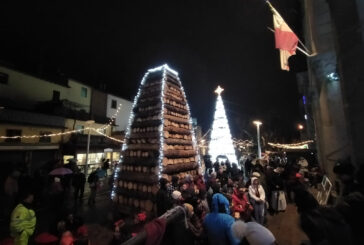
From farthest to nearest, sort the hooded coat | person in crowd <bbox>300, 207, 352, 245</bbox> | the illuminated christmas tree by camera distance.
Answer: the illuminated christmas tree → the hooded coat → person in crowd <bbox>300, 207, 352, 245</bbox>

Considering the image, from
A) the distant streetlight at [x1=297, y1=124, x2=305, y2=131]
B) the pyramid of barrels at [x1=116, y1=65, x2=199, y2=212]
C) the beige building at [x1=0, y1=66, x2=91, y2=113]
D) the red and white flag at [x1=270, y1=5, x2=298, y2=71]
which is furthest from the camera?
the distant streetlight at [x1=297, y1=124, x2=305, y2=131]

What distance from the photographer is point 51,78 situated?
24.1 m

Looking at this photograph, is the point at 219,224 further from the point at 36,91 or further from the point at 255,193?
the point at 36,91

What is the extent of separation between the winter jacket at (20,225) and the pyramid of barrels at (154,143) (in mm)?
4491

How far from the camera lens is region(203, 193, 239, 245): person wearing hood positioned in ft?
12.6

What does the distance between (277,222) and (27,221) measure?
28.3ft

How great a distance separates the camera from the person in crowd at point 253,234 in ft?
9.23

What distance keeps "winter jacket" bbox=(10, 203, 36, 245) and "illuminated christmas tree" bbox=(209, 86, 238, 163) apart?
700 inches

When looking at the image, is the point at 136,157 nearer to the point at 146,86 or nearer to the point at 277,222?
the point at 146,86

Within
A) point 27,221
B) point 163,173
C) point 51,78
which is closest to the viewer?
point 27,221

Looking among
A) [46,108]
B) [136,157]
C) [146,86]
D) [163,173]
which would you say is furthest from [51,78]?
[163,173]

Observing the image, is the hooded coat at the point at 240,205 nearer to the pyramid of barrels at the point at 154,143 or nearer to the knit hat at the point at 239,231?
the knit hat at the point at 239,231

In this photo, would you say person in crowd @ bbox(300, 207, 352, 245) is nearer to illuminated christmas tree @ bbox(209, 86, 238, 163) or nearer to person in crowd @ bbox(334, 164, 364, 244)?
person in crowd @ bbox(334, 164, 364, 244)

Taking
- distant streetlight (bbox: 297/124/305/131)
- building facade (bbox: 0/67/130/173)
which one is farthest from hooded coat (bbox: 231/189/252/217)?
distant streetlight (bbox: 297/124/305/131)
